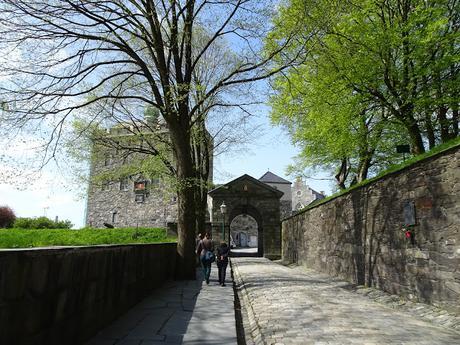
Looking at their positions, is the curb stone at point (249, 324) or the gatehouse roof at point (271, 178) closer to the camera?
the curb stone at point (249, 324)

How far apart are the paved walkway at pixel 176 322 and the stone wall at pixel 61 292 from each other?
31 centimetres

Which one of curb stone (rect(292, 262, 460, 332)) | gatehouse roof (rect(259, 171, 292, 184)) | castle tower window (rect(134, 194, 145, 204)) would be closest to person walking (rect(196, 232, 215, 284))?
curb stone (rect(292, 262, 460, 332))

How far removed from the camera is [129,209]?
48844mm

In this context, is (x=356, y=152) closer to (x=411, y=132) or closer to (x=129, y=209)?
(x=411, y=132)

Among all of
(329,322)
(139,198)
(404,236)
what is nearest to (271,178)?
(139,198)

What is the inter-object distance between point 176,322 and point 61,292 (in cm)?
244

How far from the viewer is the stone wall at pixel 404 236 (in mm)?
7039

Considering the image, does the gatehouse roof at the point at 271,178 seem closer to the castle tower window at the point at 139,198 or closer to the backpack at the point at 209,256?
the castle tower window at the point at 139,198

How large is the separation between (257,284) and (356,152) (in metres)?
9.57

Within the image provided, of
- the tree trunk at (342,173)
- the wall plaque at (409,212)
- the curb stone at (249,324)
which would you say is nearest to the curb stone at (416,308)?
the wall plaque at (409,212)

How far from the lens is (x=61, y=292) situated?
420 cm

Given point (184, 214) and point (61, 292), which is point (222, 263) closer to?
point (184, 214)

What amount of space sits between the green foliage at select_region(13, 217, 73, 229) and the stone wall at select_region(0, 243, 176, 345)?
95.4 feet

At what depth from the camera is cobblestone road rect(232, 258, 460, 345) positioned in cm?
530
